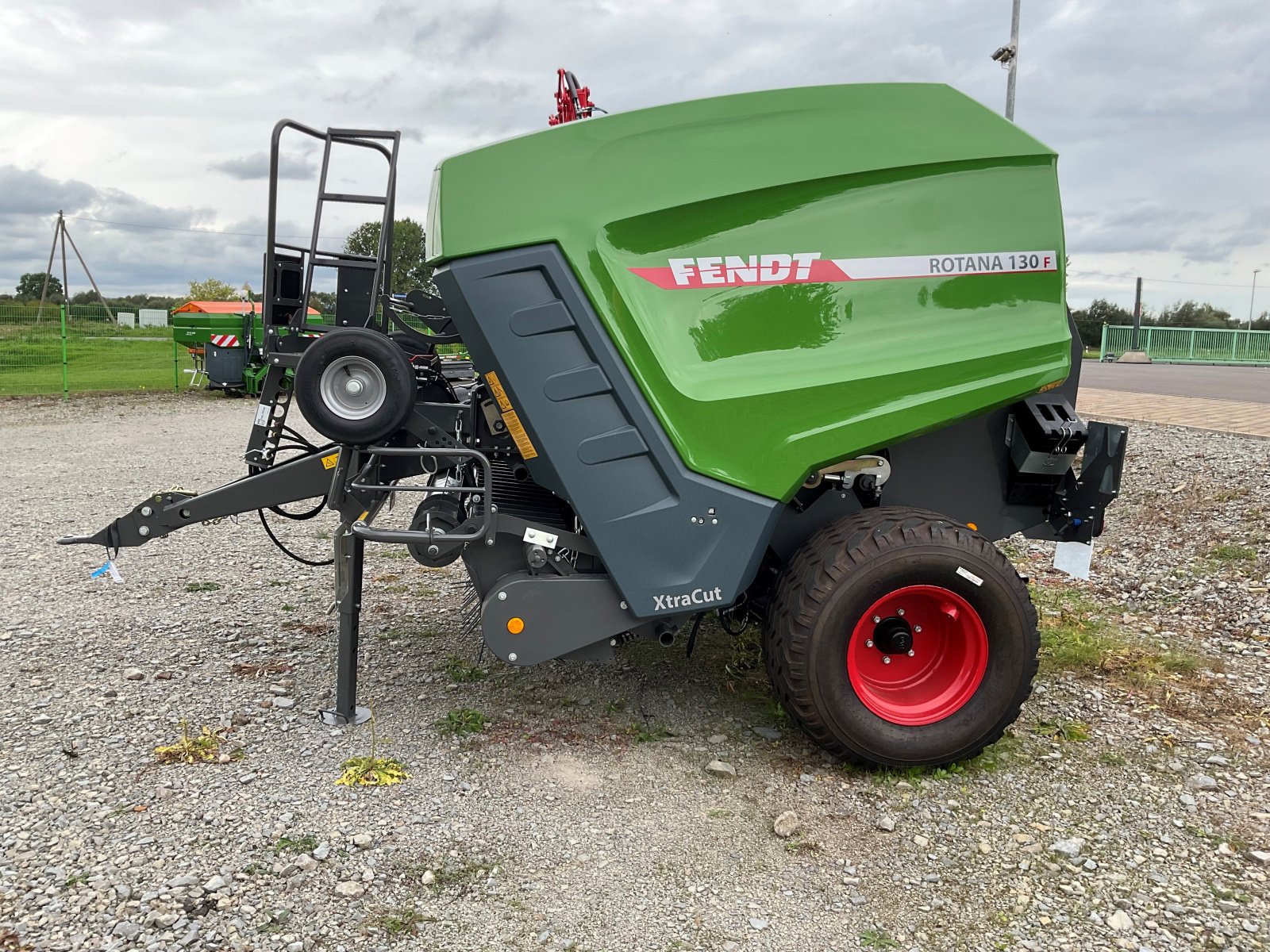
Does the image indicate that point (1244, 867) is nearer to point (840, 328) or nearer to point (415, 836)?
point (840, 328)

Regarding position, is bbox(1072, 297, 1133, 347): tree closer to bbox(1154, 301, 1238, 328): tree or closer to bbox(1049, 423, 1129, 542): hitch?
bbox(1154, 301, 1238, 328): tree

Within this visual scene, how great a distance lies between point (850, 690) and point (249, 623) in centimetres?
317

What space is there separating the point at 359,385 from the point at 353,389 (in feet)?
0.08

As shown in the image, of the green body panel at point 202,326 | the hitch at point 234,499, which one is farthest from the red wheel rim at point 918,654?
the green body panel at point 202,326

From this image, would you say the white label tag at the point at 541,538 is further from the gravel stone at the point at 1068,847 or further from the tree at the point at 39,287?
the tree at the point at 39,287

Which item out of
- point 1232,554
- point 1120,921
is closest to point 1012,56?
point 1232,554

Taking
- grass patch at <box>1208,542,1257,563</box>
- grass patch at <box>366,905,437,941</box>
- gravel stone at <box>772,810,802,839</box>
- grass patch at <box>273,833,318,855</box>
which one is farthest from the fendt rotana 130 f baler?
grass patch at <box>1208,542,1257,563</box>

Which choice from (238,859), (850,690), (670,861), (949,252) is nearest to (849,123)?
(949,252)

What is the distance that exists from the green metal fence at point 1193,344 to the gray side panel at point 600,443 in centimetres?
3277

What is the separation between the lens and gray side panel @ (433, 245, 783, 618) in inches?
123

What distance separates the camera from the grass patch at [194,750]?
3.37m


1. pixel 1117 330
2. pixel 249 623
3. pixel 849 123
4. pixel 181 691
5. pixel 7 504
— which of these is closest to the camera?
pixel 849 123

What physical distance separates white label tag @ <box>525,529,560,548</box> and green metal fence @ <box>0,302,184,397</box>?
14.9 meters

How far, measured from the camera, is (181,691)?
3988 millimetres
